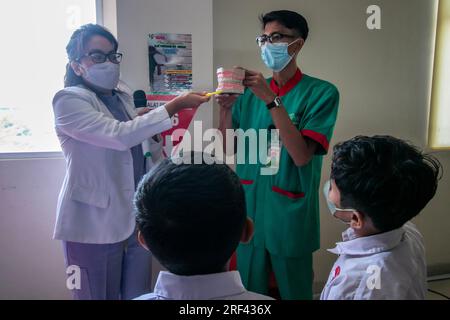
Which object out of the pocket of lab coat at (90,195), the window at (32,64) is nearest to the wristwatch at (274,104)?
the pocket of lab coat at (90,195)

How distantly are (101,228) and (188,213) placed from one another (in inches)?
34.6

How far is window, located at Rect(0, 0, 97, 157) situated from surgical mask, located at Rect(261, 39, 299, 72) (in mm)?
1093

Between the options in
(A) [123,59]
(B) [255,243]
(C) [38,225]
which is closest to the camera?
(B) [255,243]

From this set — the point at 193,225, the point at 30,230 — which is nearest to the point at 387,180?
the point at 193,225

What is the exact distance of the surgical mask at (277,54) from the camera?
1518 millimetres

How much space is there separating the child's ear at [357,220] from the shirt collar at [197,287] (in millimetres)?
454

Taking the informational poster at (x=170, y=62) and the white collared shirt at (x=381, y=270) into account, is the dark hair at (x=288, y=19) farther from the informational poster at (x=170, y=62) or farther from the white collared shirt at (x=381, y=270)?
the white collared shirt at (x=381, y=270)

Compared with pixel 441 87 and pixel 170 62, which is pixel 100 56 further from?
pixel 441 87

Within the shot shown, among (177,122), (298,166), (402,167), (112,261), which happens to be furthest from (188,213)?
(177,122)

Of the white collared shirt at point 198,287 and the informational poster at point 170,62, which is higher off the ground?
the informational poster at point 170,62

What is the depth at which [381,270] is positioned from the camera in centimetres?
90

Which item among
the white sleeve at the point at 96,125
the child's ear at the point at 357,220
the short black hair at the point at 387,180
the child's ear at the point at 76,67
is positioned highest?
the child's ear at the point at 76,67
